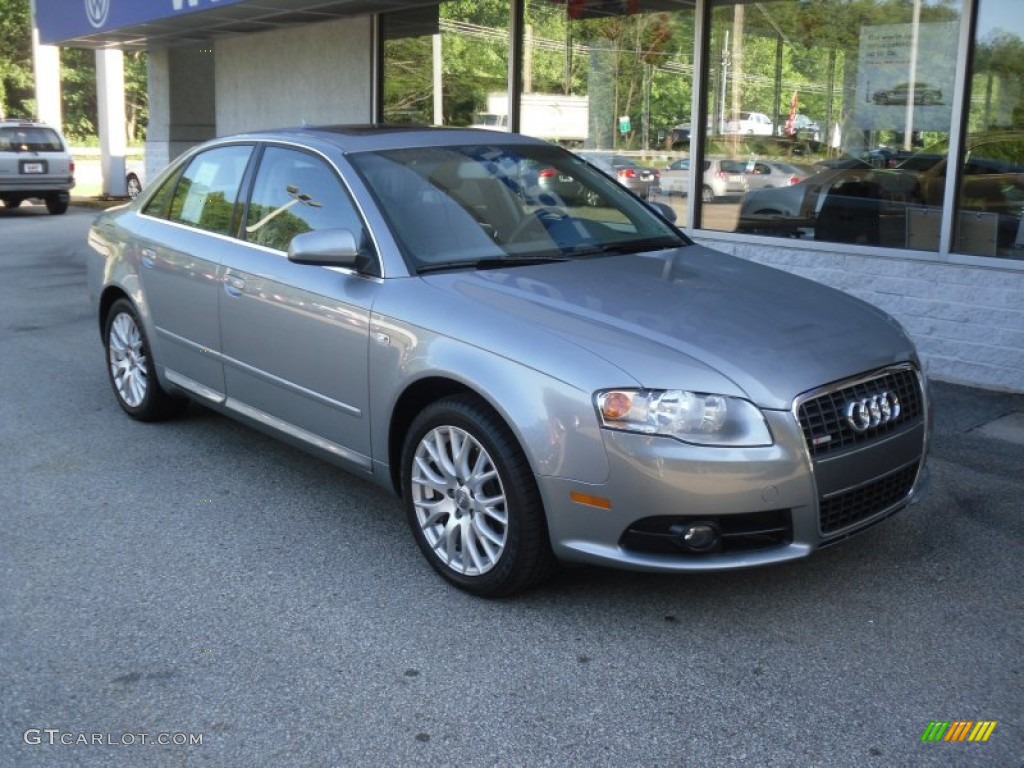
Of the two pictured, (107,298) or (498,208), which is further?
(107,298)

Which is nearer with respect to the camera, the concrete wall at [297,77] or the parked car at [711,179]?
the parked car at [711,179]

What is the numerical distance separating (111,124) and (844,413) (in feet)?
79.8

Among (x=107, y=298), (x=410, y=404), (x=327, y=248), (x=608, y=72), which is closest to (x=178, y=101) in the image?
(x=608, y=72)

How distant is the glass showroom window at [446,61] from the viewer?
11.2 meters

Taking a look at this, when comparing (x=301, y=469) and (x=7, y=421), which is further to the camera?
(x=7, y=421)

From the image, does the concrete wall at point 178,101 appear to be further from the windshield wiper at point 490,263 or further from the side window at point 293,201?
the windshield wiper at point 490,263

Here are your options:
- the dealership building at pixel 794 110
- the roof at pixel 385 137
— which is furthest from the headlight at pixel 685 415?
the dealership building at pixel 794 110

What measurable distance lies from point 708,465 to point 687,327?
594mm

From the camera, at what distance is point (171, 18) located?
13.8 meters

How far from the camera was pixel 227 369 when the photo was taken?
5418 millimetres

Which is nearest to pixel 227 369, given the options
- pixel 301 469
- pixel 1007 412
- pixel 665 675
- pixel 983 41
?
pixel 301 469

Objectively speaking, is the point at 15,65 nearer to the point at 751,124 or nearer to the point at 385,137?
Result: the point at 751,124

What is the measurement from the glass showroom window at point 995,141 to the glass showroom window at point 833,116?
0.59 ft

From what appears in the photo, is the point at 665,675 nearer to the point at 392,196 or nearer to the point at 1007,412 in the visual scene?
the point at 392,196
